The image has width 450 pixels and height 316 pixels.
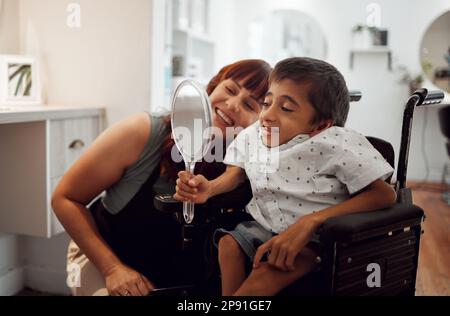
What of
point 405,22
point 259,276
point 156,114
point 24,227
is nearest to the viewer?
point 259,276

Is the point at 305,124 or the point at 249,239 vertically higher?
the point at 305,124

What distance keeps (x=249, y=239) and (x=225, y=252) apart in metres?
0.06

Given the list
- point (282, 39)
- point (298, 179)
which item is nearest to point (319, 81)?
point (298, 179)

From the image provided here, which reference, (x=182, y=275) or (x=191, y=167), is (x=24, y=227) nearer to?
(x=182, y=275)

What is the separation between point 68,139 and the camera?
1.78 metres

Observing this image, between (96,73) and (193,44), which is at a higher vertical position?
(193,44)

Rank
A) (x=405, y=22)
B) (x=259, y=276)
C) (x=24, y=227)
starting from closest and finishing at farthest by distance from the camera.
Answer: (x=259, y=276) < (x=405, y=22) < (x=24, y=227)

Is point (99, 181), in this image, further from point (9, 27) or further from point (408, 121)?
point (9, 27)

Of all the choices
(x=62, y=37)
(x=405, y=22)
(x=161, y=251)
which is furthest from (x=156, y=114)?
(x=405, y=22)

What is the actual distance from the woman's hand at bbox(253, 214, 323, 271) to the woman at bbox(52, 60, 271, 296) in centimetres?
45

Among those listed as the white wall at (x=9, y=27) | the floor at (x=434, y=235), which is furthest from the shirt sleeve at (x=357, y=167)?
the white wall at (x=9, y=27)

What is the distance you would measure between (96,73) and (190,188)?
990 mm

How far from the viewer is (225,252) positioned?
1029mm

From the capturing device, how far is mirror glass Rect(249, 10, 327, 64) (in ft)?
5.90
